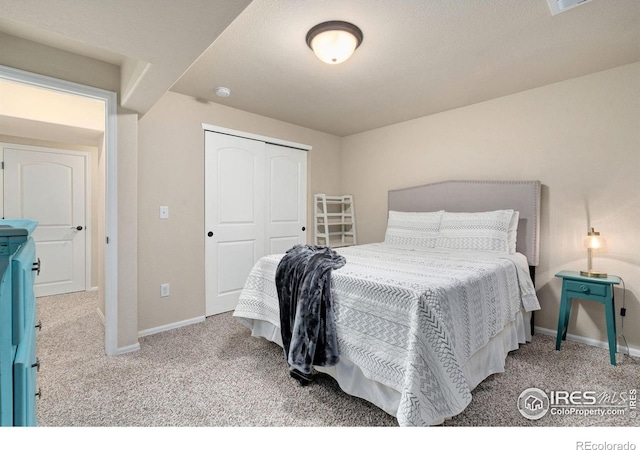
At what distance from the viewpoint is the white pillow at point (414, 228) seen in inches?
123

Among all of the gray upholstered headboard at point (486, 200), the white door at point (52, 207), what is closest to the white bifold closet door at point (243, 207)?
the gray upholstered headboard at point (486, 200)

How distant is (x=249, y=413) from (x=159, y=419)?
475 mm

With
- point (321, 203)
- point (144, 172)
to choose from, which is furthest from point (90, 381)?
point (321, 203)

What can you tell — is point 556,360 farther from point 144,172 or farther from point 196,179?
Result: point 144,172

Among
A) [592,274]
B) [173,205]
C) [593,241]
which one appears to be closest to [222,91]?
[173,205]

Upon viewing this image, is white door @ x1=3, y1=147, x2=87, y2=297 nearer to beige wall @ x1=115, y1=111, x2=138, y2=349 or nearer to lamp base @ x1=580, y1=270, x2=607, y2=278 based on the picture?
beige wall @ x1=115, y1=111, x2=138, y2=349

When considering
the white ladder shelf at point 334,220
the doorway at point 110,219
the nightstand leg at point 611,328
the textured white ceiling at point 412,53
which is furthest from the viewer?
the white ladder shelf at point 334,220

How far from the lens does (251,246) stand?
361 centimetres

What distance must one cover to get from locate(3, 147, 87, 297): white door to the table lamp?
601 cm

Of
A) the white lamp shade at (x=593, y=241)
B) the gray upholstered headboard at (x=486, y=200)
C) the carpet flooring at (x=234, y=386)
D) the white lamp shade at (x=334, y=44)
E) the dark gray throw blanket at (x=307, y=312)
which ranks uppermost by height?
the white lamp shade at (x=334, y=44)

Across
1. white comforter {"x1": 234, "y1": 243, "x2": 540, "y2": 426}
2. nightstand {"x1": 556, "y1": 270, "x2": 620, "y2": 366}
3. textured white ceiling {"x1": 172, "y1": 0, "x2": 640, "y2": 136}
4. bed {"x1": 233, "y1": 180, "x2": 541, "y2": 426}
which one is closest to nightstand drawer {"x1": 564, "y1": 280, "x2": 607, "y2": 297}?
nightstand {"x1": 556, "y1": 270, "x2": 620, "y2": 366}

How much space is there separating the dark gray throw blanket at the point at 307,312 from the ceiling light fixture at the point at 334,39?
137 cm

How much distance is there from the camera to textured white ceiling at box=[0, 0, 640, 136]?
1.33 meters

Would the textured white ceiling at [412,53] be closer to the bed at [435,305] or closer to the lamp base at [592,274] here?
the bed at [435,305]
